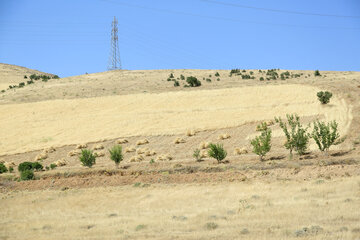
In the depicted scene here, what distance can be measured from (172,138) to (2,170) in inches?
600

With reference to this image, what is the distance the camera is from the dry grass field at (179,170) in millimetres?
15414

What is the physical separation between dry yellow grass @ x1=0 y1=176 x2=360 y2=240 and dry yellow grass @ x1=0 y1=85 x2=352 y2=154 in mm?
18920

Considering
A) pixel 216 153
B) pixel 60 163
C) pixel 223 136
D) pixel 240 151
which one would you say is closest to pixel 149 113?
pixel 223 136

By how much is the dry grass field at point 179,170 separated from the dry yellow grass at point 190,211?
6cm

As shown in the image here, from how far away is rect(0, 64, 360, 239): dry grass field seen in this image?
1541cm

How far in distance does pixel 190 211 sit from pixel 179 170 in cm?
1034

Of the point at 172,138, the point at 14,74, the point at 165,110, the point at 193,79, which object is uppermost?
the point at 14,74

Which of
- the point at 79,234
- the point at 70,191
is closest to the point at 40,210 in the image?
the point at 70,191

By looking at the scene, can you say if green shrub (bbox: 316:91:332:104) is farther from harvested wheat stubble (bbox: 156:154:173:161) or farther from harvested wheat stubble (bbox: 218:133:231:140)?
harvested wheat stubble (bbox: 156:154:173:161)

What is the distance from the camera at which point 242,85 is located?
2498 inches

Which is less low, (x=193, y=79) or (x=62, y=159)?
(x=193, y=79)

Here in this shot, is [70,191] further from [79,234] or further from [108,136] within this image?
[108,136]

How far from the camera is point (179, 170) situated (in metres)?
28.3

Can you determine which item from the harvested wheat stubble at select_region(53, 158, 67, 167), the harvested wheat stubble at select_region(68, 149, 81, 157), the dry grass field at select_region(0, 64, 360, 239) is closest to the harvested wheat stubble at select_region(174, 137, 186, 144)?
the dry grass field at select_region(0, 64, 360, 239)
